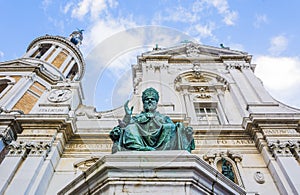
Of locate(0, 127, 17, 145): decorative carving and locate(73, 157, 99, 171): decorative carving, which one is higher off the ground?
locate(0, 127, 17, 145): decorative carving

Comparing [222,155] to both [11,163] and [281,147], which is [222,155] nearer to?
[281,147]

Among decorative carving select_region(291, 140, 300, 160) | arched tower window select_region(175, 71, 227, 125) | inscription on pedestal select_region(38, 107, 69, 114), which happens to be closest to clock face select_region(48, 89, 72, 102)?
inscription on pedestal select_region(38, 107, 69, 114)

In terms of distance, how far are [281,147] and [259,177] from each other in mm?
1340

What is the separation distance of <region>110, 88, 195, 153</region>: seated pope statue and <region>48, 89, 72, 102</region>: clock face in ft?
24.7

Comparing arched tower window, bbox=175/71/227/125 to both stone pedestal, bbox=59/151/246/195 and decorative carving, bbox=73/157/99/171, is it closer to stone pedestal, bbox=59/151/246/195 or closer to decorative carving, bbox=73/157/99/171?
decorative carving, bbox=73/157/99/171

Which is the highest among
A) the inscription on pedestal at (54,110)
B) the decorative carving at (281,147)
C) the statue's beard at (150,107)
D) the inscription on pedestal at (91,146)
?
the inscription on pedestal at (54,110)

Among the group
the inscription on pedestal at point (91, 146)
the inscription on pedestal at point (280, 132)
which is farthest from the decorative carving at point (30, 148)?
the inscription on pedestal at point (280, 132)

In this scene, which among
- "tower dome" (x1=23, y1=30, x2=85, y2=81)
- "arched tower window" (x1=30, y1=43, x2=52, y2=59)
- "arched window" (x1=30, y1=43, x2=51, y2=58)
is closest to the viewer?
"tower dome" (x1=23, y1=30, x2=85, y2=81)

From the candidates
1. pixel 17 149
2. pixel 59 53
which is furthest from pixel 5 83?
pixel 17 149

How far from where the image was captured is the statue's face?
20.6 feet

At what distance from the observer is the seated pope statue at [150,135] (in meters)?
5.15

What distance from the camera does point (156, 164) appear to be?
4.39 meters

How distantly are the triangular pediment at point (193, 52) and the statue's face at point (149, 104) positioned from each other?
1069 cm

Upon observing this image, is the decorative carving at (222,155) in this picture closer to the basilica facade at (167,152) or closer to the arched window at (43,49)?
the basilica facade at (167,152)
